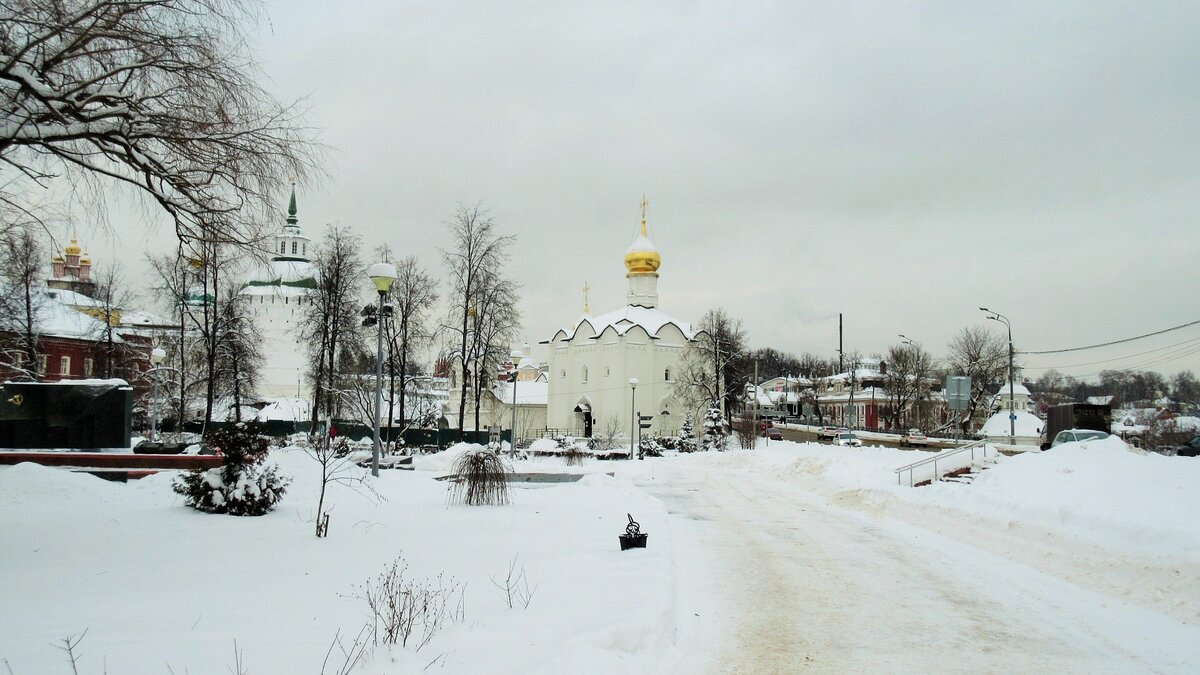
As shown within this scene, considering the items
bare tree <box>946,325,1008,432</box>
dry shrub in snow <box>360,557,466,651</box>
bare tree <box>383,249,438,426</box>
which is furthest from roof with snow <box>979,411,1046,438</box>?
dry shrub in snow <box>360,557,466,651</box>

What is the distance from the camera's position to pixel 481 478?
13773 millimetres

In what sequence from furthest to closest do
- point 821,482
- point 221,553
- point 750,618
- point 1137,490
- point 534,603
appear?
point 821,482 < point 1137,490 < point 221,553 < point 750,618 < point 534,603

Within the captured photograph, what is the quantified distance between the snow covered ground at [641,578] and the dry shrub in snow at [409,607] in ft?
0.50

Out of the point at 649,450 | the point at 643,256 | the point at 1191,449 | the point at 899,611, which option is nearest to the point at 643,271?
the point at 643,256

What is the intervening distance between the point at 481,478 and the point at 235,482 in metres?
4.05

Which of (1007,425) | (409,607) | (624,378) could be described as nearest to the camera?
(409,607)

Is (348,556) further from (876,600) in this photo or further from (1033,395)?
(1033,395)

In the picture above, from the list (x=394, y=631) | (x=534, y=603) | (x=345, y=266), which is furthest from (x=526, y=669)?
(x=345, y=266)

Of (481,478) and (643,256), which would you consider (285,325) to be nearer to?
(643,256)

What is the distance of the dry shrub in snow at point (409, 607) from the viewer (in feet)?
18.4

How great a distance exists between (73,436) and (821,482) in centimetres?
1793

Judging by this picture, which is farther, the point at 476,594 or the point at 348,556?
the point at 348,556

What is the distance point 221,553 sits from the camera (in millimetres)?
8297

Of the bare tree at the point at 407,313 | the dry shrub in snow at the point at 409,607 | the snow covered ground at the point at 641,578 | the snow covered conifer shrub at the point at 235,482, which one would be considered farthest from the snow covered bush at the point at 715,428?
the dry shrub in snow at the point at 409,607
